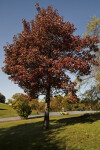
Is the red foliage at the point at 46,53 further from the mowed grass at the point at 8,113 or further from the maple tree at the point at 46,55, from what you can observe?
the mowed grass at the point at 8,113

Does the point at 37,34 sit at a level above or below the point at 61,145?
above

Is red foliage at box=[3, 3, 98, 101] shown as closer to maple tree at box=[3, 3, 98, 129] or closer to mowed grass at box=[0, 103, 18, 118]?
maple tree at box=[3, 3, 98, 129]

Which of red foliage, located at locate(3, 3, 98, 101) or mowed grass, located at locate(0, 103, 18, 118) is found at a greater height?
red foliage, located at locate(3, 3, 98, 101)

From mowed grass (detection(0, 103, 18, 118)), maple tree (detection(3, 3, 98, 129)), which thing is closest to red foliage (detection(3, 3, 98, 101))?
maple tree (detection(3, 3, 98, 129))

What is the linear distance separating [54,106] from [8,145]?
50.8 m

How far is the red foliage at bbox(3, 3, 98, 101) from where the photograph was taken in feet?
32.1

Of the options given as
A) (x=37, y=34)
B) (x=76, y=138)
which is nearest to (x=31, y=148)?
(x=76, y=138)

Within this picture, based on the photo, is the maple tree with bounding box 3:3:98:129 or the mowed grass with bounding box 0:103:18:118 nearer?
the maple tree with bounding box 3:3:98:129

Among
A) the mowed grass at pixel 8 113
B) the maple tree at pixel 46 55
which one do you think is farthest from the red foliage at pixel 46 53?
the mowed grass at pixel 8 113

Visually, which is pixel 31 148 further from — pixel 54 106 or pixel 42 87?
pixel 54 106

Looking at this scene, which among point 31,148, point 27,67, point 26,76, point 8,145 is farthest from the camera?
point 27,67

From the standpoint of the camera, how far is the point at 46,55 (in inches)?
443

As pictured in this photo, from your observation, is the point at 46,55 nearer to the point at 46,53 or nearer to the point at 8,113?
the point at 46,53

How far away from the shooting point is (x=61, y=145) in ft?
21.5
